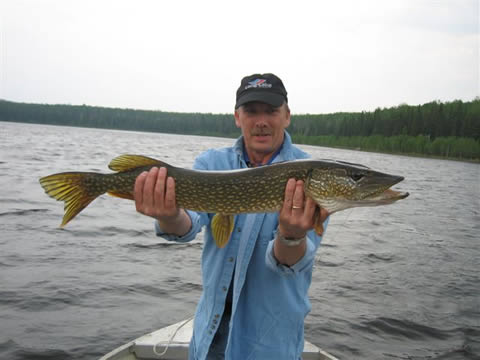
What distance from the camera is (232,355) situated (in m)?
2.24

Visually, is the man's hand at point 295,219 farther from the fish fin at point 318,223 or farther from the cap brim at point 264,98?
the cap brim at point 264,98

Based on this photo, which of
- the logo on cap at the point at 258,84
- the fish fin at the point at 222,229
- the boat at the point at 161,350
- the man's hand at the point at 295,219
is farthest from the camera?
the boat at the point at 161,350

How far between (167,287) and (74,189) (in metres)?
4.64

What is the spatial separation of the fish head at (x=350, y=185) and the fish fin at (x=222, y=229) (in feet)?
1.70

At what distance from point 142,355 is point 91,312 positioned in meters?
2.61

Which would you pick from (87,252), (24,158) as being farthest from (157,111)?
(87,252)

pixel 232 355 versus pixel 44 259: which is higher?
pixel 232 355

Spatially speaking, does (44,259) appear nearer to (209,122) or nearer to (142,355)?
Result: (142,355)

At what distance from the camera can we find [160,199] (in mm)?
2473

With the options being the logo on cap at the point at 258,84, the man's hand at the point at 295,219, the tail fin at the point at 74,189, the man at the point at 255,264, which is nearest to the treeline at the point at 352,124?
the logo on cap at the point at 258,84

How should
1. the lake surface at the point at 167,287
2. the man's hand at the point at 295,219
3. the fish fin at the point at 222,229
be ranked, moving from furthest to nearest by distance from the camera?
1. the lake surface at the point at 167,287
2. the fish fin at the point at 222,229
3. the man's hand at the point at 295,219

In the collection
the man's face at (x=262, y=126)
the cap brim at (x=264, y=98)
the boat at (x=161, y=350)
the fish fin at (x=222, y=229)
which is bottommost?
the boat at (x=161, y=350)

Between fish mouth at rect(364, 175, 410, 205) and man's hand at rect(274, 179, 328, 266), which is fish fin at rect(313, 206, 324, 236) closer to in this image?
man's hand at rect(274, 179, 328, 266)

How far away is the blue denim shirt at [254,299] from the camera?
2258 mm
